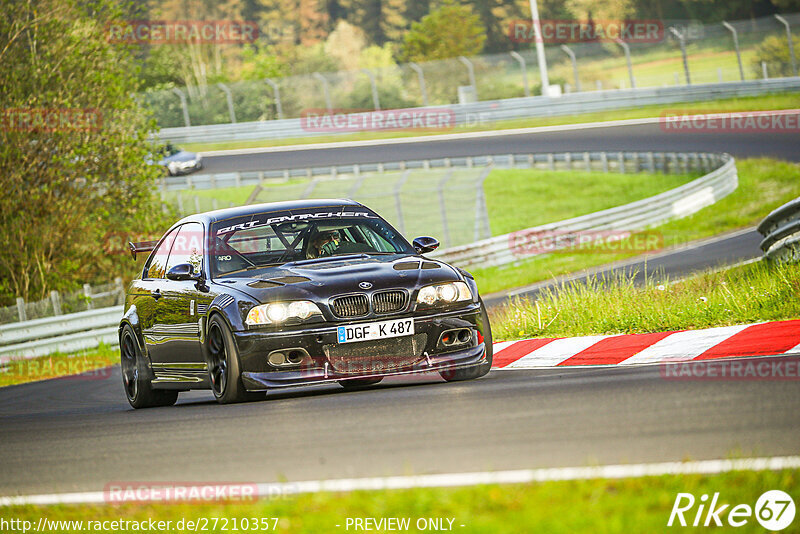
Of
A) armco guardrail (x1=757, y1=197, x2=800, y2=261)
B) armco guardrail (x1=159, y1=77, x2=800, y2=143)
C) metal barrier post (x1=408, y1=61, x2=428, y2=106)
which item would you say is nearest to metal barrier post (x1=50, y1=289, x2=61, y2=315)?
armco guardrail (x1=757, y1=197, x2=800, y2=261)

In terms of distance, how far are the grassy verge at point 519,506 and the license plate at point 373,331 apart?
3.28 meters

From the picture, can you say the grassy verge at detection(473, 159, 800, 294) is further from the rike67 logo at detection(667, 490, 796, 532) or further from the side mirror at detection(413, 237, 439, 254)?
the rike67 logo at detection(667, 490, 796, 532)

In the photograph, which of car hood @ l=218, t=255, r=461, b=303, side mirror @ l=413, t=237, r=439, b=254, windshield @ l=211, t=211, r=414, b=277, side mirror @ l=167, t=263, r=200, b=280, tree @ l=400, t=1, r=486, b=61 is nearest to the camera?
car hood @ l=218, t=255, r=461, b=303

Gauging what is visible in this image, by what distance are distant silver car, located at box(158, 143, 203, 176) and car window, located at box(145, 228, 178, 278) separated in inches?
1265

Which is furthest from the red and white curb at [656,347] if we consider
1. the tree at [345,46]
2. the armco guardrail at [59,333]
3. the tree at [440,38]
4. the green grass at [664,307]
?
the tree at [345,46]

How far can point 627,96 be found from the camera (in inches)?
1763

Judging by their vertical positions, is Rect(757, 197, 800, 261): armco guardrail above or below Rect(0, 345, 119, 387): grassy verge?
above

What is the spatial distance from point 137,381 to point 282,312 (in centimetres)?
256

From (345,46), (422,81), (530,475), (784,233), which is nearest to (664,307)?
(784,233)

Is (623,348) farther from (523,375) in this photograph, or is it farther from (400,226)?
(400,226)

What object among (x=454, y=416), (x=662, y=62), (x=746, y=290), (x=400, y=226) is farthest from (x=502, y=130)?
(x=454, y=416)

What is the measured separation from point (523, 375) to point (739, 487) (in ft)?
14.9

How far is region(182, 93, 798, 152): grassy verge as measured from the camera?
3866 cm

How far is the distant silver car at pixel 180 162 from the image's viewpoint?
42.2m
